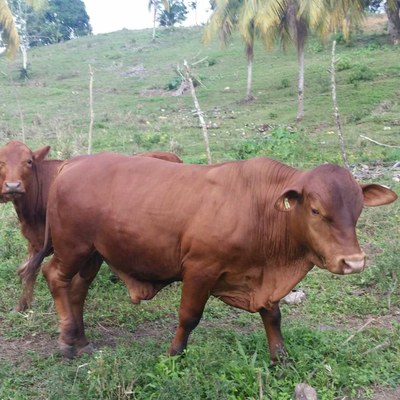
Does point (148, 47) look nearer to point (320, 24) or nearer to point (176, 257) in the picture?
point (320, 24)

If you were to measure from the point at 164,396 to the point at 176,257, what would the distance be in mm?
Answer: 897

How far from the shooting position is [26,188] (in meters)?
5.67

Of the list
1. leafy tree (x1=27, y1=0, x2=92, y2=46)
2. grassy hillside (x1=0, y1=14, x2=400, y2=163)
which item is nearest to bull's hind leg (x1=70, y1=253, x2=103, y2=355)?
grassy hillside (x1=0, y1=14, x2=400, y2=163)

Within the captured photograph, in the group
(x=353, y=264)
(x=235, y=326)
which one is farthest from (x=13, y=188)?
(x=353, y=264)

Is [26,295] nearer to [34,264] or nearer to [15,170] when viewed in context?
[34,264]

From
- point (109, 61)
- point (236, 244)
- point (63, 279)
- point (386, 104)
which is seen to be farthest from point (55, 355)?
point (109, 61)

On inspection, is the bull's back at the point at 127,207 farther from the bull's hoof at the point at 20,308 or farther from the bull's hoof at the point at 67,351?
the bull's hoof at the point at 20,308

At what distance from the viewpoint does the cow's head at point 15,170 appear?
5501mm

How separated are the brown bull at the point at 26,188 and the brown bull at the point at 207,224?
140cm

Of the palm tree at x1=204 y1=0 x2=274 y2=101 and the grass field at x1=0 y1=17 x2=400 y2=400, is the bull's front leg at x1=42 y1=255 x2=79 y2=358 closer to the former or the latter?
the grass field at x1=0 y1=17 x2=400 y2=400

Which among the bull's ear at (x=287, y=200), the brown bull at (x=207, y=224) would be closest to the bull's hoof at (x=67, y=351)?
the brown bull at (x=207, y=224)

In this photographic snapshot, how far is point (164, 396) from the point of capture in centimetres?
338

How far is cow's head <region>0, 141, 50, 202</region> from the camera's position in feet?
18.0

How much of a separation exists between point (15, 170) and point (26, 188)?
0.67 ft
